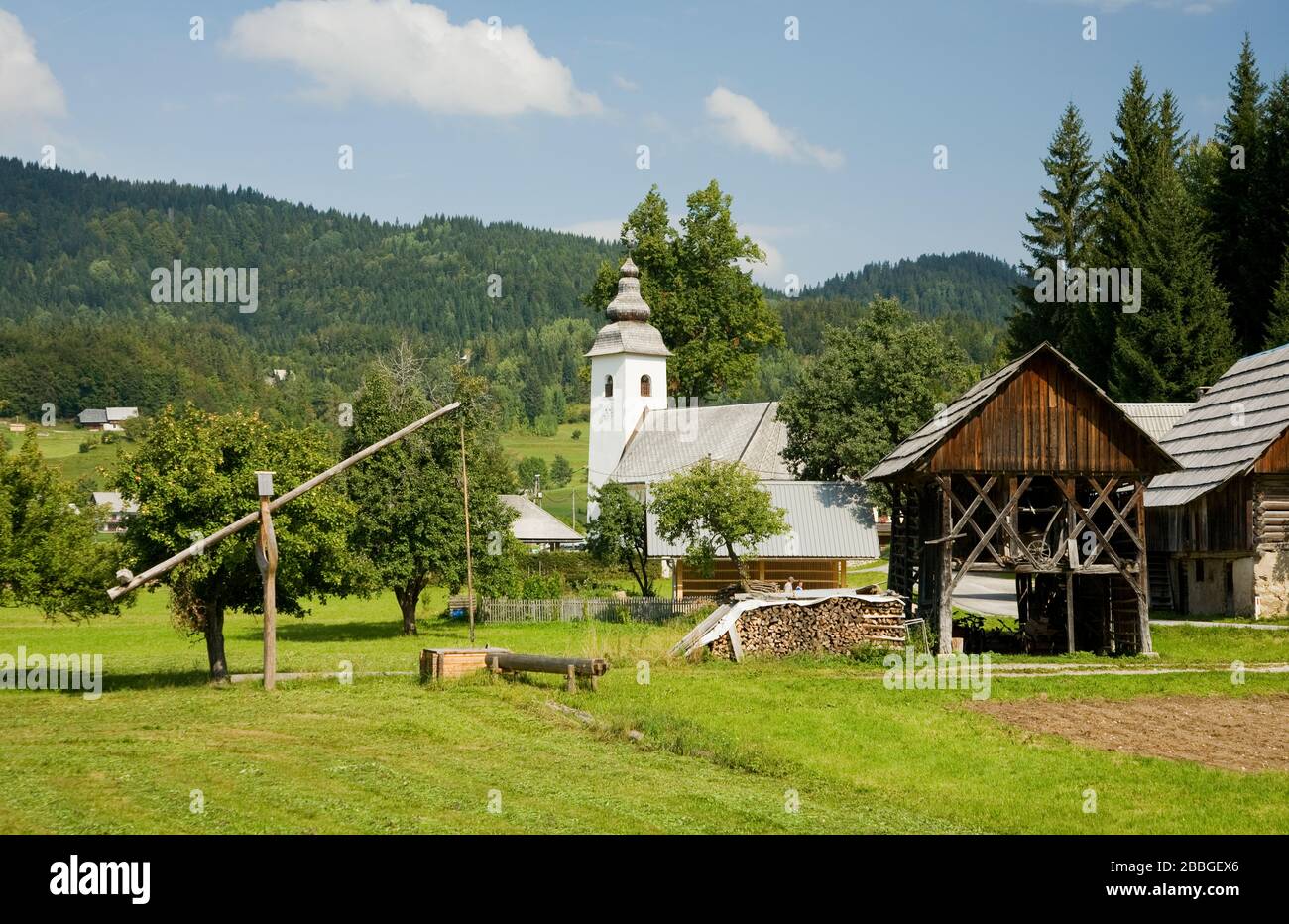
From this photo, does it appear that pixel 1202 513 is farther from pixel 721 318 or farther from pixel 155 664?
pixel 721 318

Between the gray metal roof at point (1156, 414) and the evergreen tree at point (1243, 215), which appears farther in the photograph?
the evergreen tree at point (1243, 215)

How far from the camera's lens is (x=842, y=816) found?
1369 cm

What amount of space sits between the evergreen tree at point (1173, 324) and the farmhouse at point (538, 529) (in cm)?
3345

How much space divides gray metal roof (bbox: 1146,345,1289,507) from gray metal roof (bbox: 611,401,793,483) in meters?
32.9

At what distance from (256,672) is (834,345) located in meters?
34.4

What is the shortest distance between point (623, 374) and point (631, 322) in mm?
3153

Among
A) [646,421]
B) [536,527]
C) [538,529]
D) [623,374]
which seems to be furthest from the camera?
[646,421]

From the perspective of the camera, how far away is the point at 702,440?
257 ft

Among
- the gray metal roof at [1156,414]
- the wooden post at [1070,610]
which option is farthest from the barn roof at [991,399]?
the gray metal roof at [1156,414]

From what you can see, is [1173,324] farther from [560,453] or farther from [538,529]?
[560,453]

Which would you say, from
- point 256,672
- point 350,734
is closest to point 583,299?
point 256,672

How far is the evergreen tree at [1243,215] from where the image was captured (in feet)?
190

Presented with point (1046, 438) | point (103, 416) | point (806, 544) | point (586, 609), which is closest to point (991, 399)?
point (1046, 438)

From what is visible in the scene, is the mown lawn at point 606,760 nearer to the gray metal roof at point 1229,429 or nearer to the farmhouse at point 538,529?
the gray metal roof at point 1229,429
